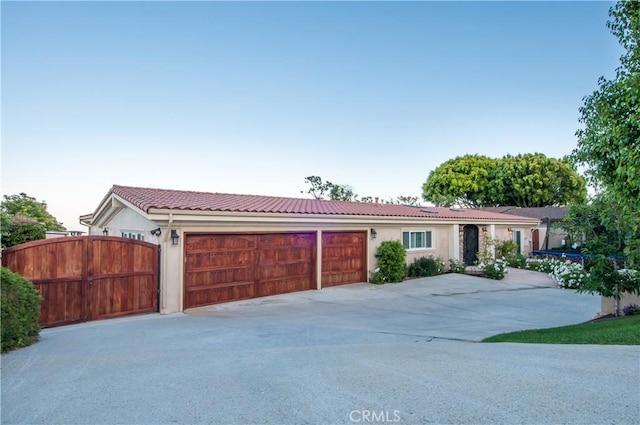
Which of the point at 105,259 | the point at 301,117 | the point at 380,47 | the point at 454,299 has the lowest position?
the point at 454,299

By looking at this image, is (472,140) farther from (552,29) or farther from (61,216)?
(61,216)

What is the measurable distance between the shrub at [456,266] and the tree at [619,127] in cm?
1200

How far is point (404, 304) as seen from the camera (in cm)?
1130

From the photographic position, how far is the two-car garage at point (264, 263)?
10.5m

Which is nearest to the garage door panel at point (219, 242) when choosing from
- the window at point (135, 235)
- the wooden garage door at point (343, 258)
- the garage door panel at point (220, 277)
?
the garage door panel at point (220, 277)

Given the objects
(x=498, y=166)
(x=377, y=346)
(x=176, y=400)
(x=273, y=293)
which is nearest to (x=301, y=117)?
(x=273, y=293)

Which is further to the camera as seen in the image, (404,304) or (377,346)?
(404,304)

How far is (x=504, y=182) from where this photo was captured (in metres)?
38.3

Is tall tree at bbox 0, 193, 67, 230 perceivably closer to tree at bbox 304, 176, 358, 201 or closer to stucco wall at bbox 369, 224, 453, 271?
tree at bbox 304, 176, 358, 201

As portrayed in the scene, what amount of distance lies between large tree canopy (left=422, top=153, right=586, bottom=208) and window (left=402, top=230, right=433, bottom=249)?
21052mm

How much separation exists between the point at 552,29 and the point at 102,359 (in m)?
15.5

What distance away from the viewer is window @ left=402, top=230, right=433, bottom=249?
17.1 meters

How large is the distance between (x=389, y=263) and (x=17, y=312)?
12.1 m

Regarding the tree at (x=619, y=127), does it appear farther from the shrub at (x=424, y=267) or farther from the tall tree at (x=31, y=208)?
the tall tree at (x=31, y=208)
